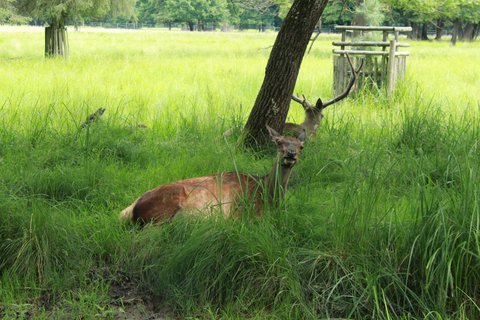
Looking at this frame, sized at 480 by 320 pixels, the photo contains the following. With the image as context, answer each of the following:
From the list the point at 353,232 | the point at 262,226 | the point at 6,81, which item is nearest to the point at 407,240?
the point at 353,232

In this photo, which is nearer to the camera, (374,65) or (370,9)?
(374,65)

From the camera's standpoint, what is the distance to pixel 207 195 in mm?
4395

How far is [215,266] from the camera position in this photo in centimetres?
376

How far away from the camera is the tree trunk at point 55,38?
752 inches

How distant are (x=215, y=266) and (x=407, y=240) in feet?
3.78

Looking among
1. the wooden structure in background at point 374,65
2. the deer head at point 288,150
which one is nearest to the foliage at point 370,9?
the wooden structure in background at point 374,65

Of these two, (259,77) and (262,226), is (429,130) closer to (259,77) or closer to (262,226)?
(262,226)

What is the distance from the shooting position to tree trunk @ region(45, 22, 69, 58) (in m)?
19.1

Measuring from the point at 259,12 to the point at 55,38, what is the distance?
1023cm

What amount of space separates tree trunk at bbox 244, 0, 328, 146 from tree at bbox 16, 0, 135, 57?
12841 mm

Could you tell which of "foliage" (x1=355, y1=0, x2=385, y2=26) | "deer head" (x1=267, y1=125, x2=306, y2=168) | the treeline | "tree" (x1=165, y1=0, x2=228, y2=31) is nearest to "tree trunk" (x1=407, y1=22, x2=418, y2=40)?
the treeline

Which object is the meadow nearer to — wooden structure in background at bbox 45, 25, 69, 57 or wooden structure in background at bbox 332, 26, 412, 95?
wooden structure in background at bbox 332, 26, 412, 95

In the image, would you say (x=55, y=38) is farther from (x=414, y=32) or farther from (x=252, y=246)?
(x=414, y=32)

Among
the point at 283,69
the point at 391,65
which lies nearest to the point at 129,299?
the point at 283,69
